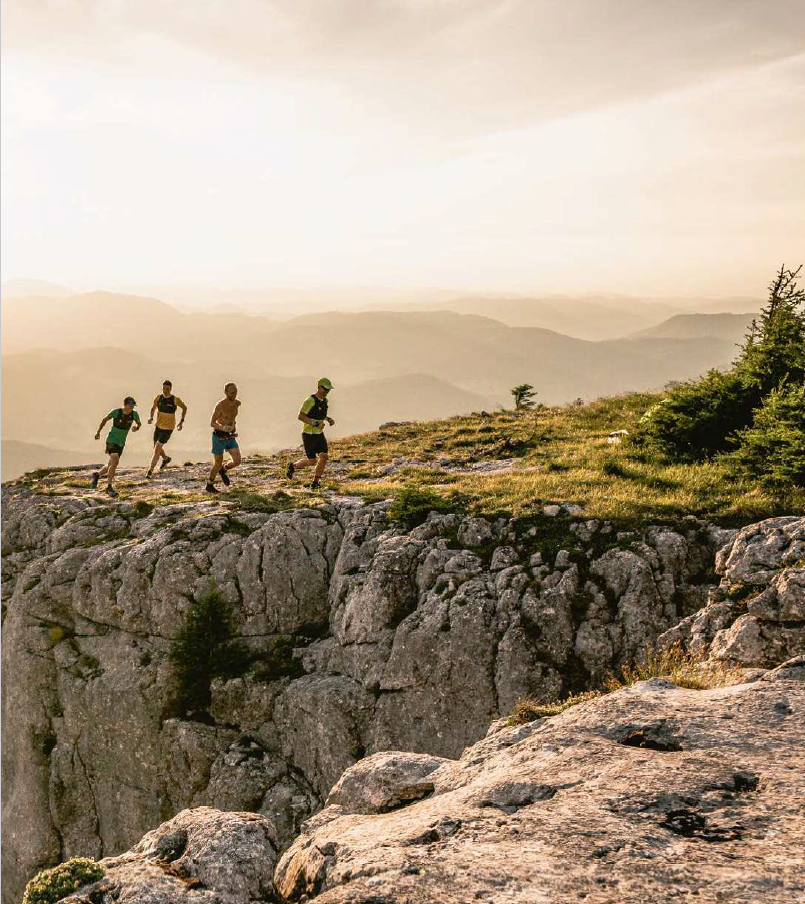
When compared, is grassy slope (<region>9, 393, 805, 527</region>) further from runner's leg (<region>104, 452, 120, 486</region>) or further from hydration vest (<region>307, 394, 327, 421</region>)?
hydration vest (<region>307, 394, 327, 421</region>)

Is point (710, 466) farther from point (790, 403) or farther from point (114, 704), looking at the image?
point (114, 704)

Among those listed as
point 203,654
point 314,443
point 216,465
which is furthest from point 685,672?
point 216,465

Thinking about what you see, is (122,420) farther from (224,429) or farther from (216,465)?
(224,429)

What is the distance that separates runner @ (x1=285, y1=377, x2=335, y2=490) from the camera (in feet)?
68.7

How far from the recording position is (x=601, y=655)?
1516cm

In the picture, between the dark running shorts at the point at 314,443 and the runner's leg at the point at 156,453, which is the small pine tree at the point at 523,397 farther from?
the runner's leg at the point at 156,453

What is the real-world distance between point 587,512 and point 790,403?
622cm

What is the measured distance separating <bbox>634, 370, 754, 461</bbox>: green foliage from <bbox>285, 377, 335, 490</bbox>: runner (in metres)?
11.7

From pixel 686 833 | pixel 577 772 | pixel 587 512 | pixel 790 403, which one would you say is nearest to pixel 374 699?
pixel 587 512

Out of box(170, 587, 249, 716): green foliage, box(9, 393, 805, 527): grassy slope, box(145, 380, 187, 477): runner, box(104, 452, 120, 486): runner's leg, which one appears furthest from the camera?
box(104, 452, 120, 486): runner's leg

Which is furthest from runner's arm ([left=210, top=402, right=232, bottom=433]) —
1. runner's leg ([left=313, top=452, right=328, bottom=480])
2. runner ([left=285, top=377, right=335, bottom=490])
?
runner's leg ([left=313, top=452, right=328, bottom=480])

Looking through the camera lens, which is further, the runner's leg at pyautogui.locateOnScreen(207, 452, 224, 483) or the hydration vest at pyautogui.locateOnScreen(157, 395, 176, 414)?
the hydration vest at pyautogui.locateOnScreen(157, 395, 176, 414)

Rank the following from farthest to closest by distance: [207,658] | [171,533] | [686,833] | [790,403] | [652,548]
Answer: [171,533] < [207,658] < [790,403] < [652,548] < [686,833]

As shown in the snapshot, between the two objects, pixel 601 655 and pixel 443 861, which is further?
pixel 601 655
